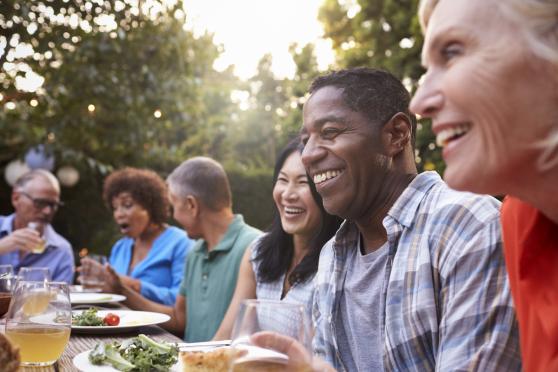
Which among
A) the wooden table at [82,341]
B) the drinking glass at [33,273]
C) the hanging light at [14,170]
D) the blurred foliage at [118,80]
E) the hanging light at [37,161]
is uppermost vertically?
the blurred foliage at [118,80]

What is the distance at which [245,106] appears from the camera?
46.8m

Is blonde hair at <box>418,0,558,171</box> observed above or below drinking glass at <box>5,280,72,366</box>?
above

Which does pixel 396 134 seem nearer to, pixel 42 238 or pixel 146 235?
pixel 42 238

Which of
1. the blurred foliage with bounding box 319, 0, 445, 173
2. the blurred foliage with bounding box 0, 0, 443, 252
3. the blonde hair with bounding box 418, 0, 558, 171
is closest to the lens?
the blonde hair with bounding box 418, 0, 558, 171

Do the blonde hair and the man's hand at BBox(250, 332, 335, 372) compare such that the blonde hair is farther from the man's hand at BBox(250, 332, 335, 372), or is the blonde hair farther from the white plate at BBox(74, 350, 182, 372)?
the white plate at BBox(74, 350, 182, 372)

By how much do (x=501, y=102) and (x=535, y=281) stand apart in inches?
16.0

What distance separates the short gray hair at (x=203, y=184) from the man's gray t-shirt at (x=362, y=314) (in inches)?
95.2

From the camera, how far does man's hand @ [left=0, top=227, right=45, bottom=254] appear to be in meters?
4.50

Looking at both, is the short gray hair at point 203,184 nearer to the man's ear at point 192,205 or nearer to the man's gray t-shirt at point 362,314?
the man's ear at point 192,205

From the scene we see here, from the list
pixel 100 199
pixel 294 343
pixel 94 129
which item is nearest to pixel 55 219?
pixel 100 199

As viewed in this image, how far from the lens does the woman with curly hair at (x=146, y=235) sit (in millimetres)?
5098

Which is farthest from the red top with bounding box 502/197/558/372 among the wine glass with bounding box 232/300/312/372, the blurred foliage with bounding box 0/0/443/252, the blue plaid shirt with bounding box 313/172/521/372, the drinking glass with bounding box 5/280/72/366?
the blurred foliage with bounding box 0/0/443/252

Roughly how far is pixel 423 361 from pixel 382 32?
13880 millimetres

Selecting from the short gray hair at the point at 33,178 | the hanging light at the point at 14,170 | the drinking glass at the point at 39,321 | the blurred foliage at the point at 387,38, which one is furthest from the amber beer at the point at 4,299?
the blurred foliage at the point at 387,38
